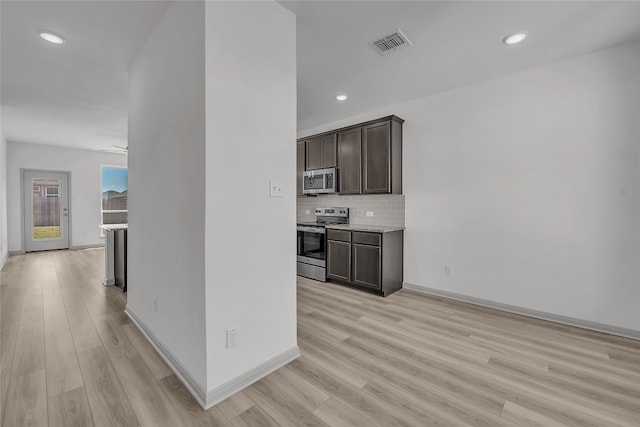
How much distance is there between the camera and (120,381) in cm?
191

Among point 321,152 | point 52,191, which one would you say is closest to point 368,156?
point 321,152

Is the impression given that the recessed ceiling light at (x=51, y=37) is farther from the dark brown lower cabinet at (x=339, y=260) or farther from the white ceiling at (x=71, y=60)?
the dark brown lower cabinet at (x=339, y=260)

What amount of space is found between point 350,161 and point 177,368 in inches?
132

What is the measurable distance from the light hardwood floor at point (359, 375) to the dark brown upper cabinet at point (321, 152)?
7.94 ft

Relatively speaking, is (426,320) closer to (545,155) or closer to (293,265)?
(293,265)

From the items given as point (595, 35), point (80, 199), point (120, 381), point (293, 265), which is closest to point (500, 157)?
point (595, 35)

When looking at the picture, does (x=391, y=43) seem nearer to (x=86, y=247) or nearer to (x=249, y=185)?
(x=249, y=185)

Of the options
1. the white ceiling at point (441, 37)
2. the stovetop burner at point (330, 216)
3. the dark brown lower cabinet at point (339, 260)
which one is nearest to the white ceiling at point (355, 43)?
the white ceiling at point (441, 37)

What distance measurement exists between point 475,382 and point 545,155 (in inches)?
95.8

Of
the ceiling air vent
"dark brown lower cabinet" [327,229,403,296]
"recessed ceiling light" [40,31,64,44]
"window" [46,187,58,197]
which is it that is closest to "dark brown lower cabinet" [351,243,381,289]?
"dark brown lower cabinet" [327,229,403,296]

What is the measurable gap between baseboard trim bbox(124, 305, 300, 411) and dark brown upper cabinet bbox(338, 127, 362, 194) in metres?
2.63

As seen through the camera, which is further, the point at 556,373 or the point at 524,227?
the point at 524,227

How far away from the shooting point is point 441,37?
8.04ft

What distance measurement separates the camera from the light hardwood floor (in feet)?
5.32
